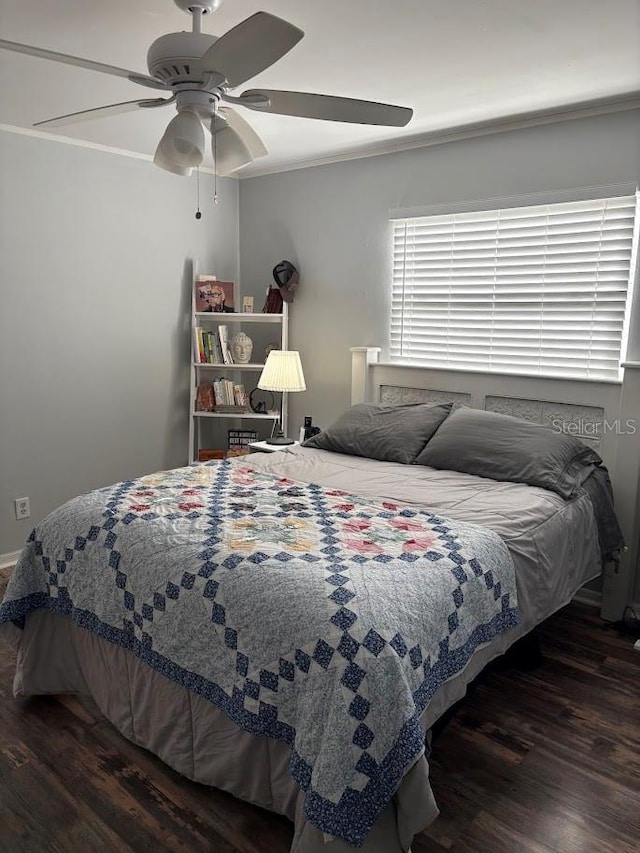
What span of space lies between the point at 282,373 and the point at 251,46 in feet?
8.34

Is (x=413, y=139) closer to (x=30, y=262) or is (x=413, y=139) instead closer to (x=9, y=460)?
(x=30, y=262)

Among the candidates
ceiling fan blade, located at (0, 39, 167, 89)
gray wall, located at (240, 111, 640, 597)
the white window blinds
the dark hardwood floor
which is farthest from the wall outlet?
ceiling fan blade, located at (0, 39, 167, 89)

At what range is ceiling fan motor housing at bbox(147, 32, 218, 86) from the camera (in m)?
1.82

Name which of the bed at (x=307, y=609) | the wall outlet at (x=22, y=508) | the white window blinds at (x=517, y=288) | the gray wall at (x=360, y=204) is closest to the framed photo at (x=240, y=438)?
the gray wall at (x=360, y=204)

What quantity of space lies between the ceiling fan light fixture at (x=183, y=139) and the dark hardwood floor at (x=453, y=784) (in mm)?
2031

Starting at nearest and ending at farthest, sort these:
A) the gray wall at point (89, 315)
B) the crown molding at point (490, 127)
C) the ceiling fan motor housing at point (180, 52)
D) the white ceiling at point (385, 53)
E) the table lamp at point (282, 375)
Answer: the ceiling fan motor housing at point (180, 52) < the white ceiling at point (385, 53) < the crown molding at point (490, 127) < the gray wall at point (89, 315) < the table lamp at point (282, 375)

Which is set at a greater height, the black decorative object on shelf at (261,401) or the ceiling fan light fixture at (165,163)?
the ceiling fan light fixture at (165,163)

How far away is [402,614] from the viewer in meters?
1.75

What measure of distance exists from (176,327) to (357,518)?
8.48ft

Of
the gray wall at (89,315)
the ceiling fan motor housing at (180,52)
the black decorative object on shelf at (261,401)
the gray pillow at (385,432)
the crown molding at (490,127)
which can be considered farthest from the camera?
the black decorative object on shelf at (261,401)

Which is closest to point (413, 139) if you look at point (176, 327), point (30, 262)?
point (176, 327)

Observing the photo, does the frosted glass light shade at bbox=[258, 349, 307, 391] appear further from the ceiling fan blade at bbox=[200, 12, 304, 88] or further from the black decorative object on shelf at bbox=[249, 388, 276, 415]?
the ceiling fan blade at bbox=[200, 12, 304, 88]

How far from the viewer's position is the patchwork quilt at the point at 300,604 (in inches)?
62.0

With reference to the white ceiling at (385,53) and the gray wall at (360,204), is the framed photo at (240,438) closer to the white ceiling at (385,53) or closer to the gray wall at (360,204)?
the gray wall at (360,204)
